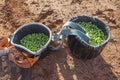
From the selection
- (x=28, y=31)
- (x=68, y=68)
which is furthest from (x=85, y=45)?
(x=28, y=31)

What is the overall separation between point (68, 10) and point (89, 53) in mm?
989

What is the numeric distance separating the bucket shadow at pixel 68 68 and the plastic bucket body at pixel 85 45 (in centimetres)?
12

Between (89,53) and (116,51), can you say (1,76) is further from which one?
A: (116,51)

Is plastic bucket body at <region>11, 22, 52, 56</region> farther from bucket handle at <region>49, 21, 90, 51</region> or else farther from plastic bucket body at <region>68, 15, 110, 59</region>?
plastic bucket body at <region>68, 15, 110, 59</region>

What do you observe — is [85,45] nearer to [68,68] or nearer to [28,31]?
[68,68]

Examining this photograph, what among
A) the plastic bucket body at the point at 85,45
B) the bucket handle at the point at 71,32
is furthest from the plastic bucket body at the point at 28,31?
the plastic bucket body at the point at 85,45

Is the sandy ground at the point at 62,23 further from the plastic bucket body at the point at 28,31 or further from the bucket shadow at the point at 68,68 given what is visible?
the plastic bucket body at the point at 28,31

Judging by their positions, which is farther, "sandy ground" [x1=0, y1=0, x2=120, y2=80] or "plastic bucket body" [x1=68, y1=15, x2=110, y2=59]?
"sandy ground" [x1=0, y1=0, x2=120, y2=80]

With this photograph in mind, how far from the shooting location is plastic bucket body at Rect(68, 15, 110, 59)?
3.03 meters

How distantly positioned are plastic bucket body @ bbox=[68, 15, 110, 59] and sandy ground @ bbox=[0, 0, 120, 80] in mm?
144

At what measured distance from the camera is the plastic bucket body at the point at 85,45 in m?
3.03

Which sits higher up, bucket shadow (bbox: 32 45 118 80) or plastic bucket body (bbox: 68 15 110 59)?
plastic bucket body (bbox: 68 15 110 59)

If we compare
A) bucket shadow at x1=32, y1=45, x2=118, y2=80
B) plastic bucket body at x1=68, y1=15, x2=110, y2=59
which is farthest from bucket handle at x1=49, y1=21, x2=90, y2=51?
bucket shadow at x1=32, y1=45, x2=118, y2=80

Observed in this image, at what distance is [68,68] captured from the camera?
3.26 meters
